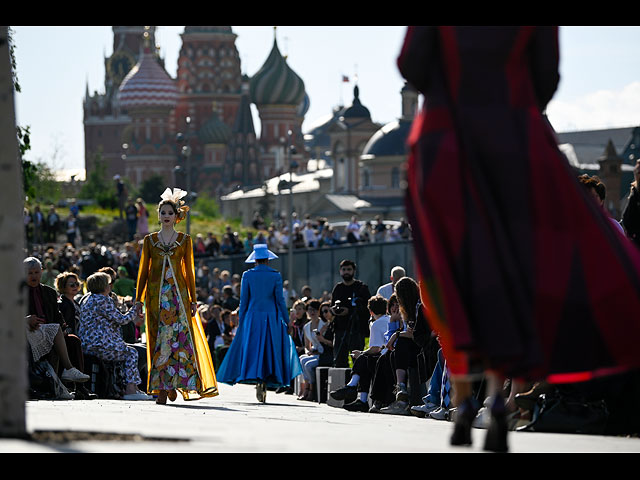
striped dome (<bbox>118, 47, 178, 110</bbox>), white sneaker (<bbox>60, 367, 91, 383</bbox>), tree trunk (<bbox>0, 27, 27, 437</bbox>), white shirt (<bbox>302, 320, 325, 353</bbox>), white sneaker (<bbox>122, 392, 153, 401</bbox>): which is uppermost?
striped dome (<bbox>118, 47, 178, 110</bbox>)

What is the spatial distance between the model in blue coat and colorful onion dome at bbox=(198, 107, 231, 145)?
491 ft

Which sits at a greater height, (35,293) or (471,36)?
(471,36)

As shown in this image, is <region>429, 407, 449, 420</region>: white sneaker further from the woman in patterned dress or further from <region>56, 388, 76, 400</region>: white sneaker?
<region>56, 388, 76, 400</region>: white sneaker

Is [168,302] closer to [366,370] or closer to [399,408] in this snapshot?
[399,408]

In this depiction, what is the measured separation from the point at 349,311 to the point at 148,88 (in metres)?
157

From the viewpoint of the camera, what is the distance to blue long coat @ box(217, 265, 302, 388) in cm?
1922

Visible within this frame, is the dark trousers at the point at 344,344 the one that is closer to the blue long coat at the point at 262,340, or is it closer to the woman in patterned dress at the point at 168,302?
the blue long coat at the point at 262,340

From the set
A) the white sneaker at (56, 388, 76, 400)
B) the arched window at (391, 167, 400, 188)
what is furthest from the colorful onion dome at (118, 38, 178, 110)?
the white sneaker at (56, 388, 76, 400)

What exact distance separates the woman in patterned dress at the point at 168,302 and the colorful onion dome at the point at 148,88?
15827 centimetres

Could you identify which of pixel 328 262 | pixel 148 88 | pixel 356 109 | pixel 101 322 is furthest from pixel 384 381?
pixel 148 88
